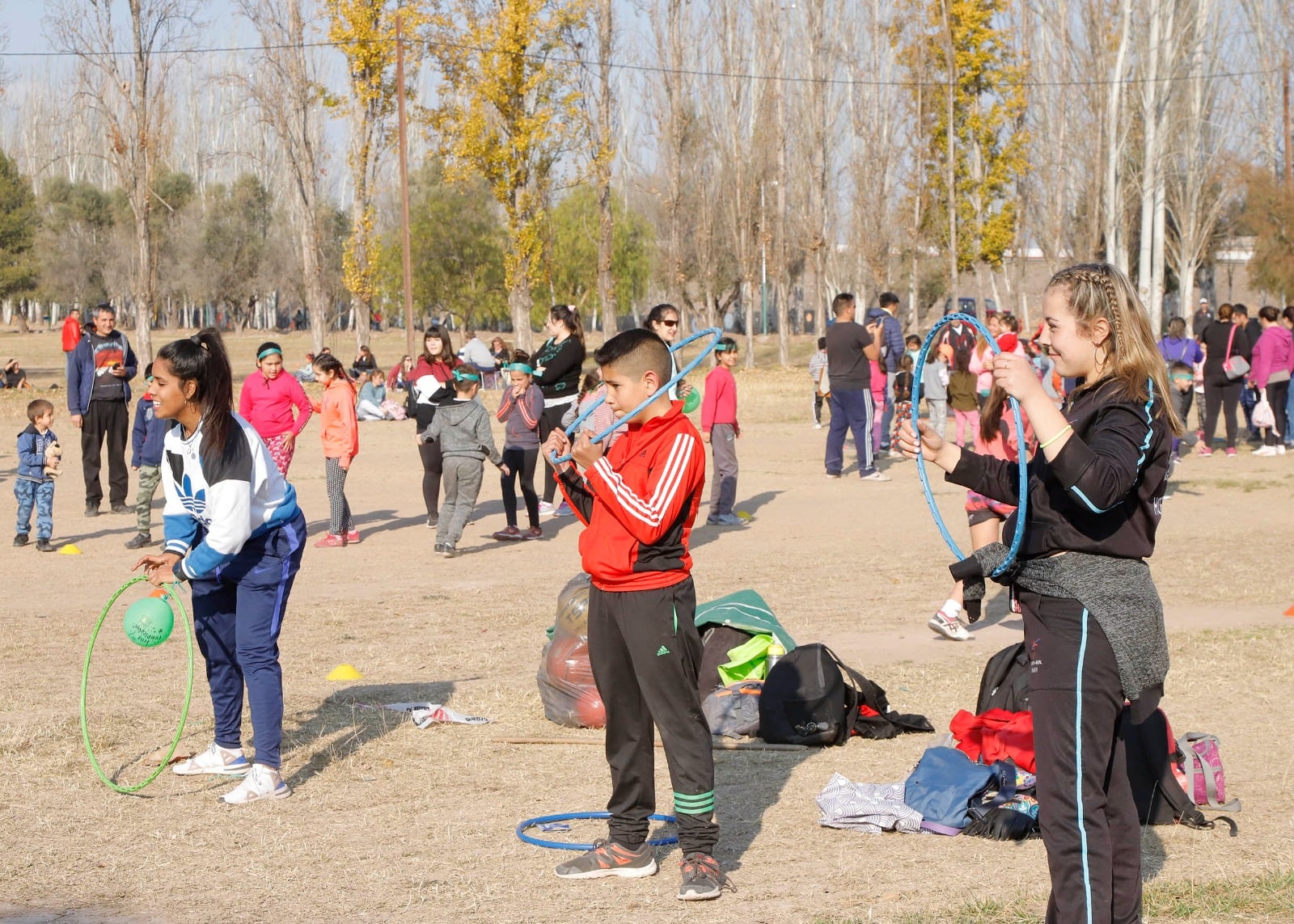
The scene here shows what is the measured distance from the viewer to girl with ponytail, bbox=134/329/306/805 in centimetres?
536

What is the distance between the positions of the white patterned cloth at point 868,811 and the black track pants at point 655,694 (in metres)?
0.82

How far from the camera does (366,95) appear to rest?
1507 inches

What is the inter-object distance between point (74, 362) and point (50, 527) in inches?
97.0

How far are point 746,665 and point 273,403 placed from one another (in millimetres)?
6780

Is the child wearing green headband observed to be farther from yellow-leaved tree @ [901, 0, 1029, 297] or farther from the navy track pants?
yellow-leaved tree @ [901, 0, 1029, 297]

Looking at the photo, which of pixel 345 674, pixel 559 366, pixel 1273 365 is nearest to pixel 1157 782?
pixel 345 674

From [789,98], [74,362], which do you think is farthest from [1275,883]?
[789,98]

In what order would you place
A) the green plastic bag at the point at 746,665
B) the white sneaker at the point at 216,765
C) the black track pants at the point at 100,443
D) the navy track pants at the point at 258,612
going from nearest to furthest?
the navy track pants at the point at 258,612 < the white sneaker at the point at 216,765 < the green plastic bag at the point at 746,665 < the black track pants at the point at 100,443

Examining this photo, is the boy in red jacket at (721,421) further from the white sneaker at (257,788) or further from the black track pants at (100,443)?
the white sneaker at (257,788)

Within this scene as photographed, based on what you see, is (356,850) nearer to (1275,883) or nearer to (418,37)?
(1275,883)

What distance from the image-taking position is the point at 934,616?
8.92 metres

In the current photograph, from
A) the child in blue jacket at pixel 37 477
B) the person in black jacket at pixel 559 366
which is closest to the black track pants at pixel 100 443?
the child in blue jacket at pixel 37 477

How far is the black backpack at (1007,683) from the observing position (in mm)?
6020

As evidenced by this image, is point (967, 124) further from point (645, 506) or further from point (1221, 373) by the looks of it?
point (645, 506)
